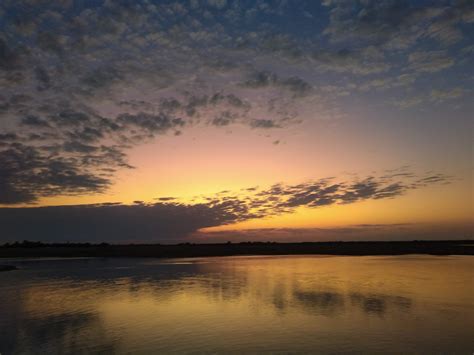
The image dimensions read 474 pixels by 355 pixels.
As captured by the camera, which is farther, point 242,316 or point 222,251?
point 222,251

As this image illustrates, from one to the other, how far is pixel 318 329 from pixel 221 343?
3.97 meters

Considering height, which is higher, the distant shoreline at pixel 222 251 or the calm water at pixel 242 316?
the distant shoreline at pixel 222 251

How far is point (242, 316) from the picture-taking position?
18.1 m

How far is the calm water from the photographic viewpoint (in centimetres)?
1366

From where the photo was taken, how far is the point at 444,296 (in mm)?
22625

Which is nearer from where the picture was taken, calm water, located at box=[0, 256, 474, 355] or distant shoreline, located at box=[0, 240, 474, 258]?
calm water, located at box=[0, 256, 474, 355]

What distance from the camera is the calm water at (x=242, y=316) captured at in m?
13.7

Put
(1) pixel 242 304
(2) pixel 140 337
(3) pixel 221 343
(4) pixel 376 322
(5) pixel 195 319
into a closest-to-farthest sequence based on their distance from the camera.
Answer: (3) pixel 221 343 → (2) pixel 140 337 → (4) pixel 376 322 → (5) pixel 195 319 → (1) pixel 242 304

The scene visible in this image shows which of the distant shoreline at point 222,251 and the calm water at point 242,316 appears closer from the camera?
the calm water at point 242,316

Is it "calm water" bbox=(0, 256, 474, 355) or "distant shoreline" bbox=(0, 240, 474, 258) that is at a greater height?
"distant shoreline" bbox=(0, 240, 474, 258)

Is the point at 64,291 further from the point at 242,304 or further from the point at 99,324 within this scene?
the point at 242,304

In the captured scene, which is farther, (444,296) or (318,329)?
(444,296)

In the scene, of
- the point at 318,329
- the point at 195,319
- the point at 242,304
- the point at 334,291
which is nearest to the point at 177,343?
the point at 195,319

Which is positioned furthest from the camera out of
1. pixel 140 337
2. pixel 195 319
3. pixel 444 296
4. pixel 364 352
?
pixel 444 296
